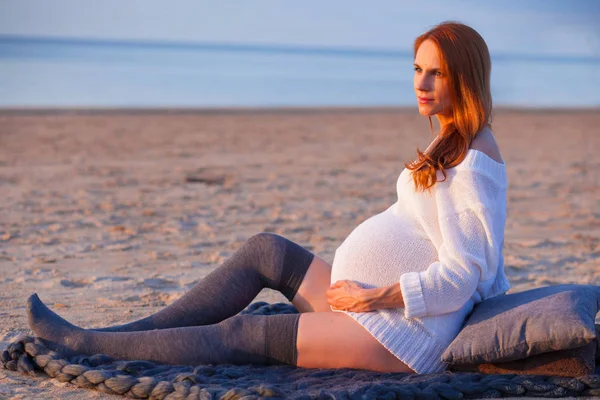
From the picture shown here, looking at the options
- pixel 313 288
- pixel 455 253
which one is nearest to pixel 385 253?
pixel 455 253

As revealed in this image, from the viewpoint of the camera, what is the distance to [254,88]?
2462 cm

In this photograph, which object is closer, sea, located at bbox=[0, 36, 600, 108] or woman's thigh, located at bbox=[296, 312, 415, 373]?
woman's thigh, located at bbox=[296, 312, 415, 373]

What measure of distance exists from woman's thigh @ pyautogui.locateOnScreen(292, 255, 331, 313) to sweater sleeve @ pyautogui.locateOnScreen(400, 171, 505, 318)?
50 cm

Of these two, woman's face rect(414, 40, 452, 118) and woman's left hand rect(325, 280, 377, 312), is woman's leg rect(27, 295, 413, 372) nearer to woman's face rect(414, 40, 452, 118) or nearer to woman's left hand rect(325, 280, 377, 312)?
woman's left hand rect(325, 280, 377, 312)

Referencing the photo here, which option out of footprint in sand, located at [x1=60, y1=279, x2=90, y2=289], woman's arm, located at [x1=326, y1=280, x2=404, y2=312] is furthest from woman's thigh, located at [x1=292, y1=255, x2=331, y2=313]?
footprint in sand, located at [x1=60, y1=279, x2=90, y2=289]

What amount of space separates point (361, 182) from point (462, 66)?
585cm

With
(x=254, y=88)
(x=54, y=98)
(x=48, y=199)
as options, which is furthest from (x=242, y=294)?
(x=254, y=88)

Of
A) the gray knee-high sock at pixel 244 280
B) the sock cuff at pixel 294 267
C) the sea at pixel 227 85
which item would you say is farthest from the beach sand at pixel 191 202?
the sea at pixel 227 85

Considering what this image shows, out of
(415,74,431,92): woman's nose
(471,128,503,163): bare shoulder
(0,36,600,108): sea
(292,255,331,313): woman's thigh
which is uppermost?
(0,36,600,108): sea

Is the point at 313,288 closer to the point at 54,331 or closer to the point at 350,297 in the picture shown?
the point at 350,297

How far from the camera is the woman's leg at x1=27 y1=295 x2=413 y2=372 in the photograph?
3135 mm

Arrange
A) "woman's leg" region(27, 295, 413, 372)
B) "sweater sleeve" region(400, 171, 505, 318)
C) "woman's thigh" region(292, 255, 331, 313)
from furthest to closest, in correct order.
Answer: "woman's thigh" region(292, 255, 331, 313)
"woman's leg" region(27, 295, 413, 372)
"sweater sleeve" region(400, 171, 505, 318)

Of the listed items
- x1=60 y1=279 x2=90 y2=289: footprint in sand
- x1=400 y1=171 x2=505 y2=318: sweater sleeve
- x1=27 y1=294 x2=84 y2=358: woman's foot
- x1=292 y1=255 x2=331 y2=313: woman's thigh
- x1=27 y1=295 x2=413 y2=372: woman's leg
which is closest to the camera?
x1=400 y1=171 x2=505 y2=318: sweater sleeve

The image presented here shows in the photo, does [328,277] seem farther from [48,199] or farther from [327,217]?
[48,199]
